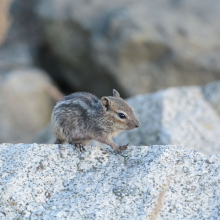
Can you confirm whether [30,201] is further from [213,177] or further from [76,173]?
[213,177]

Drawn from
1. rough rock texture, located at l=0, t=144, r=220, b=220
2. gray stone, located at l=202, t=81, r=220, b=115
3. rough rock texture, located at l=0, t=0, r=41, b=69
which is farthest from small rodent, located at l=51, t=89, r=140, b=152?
rough rock texture, located at l=0, t=0, r=41, b=69

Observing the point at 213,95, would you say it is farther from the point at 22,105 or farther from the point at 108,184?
the point at 22,105

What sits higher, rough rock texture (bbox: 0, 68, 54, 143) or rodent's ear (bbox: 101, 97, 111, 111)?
rough rock texture (bbox: 0, 68, 54, 143)

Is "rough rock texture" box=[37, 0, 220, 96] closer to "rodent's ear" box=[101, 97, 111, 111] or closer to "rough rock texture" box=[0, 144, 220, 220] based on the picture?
"rodent's ear" box=[101, 97, 111, 111]

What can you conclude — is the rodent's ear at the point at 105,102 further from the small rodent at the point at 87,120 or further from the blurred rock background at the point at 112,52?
the blurred rock background at the point at 112,52

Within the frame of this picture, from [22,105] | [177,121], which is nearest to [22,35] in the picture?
[22,105]

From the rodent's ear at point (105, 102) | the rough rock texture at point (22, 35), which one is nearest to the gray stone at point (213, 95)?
the rodent's ear at point (105, 102)
